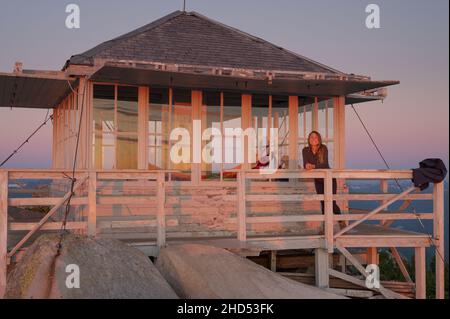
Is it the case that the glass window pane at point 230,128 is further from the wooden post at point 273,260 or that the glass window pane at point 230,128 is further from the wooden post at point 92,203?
the wooden post at point 92,203

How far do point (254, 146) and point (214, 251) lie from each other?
4.20 m

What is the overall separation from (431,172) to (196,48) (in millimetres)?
5148

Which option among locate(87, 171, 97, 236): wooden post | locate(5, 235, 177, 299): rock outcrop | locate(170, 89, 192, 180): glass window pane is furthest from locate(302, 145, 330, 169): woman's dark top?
locate(5, 235, 177, 299): rock outcrop

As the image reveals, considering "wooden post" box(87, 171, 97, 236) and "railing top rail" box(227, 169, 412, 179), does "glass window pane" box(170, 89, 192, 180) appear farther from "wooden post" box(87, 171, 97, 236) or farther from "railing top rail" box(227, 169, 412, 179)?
"wooden post" box(87, 171, 97, 236)

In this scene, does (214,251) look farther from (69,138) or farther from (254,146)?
(69,138)

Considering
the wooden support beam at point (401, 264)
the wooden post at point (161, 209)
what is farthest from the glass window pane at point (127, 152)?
the wooden support beam at point (401, 264)

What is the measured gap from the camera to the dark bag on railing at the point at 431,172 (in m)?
10.4

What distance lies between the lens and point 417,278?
10.7 m

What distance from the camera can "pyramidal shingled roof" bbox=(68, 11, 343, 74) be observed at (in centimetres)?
1164

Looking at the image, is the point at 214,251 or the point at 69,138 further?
the point at 69,138

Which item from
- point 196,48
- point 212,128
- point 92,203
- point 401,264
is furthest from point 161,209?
point 401,264
